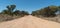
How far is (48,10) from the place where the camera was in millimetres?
68750

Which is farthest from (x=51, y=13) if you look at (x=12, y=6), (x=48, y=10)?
(x=12, y=6)

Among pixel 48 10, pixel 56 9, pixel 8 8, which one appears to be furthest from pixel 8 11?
pixel 56 9

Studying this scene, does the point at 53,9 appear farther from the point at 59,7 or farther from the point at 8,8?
the point at 8,8

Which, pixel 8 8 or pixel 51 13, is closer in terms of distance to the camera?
pixel 51 13

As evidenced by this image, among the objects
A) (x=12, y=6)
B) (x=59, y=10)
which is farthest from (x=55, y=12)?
(x=12, y=6)

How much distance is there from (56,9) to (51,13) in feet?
11.6

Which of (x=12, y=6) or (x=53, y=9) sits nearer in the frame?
(x=53, y=9)

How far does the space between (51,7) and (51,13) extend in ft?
11.1

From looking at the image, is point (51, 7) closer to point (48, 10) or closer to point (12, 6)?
point (48, 10)

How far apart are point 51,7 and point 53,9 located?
2075 millimetres

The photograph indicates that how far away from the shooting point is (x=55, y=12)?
6850cm

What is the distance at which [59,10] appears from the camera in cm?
6806

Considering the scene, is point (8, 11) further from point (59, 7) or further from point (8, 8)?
point (59, 7)

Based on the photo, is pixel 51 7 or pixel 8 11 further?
pixel 8 11
